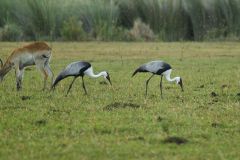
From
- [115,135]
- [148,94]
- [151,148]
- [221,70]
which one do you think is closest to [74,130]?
[115,135]

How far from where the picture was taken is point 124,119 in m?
9.38

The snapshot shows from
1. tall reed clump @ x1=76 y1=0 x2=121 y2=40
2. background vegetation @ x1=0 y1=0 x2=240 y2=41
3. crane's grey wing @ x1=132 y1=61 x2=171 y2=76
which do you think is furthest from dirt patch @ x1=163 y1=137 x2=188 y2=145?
tall reed clump @ x1=76 y1=0 x2=121 y2=40

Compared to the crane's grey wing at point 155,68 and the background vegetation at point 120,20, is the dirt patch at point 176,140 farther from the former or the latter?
the background vegetation at point 120,20

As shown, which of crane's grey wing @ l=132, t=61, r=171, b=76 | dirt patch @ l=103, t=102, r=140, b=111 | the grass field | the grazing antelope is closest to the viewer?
the grass field

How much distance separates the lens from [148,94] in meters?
12.3

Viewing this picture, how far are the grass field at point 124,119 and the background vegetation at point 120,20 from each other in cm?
1125

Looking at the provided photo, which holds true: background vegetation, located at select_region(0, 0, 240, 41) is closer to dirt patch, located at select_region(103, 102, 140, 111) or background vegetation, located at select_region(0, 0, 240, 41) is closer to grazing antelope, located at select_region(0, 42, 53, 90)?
grazing antelope, located at select_region(0, 42, 53, 90)

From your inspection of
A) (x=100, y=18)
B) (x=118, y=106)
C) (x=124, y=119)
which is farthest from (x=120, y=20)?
(x=124, y=119)

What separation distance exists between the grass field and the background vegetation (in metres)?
11.3

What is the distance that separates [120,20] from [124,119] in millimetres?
20543

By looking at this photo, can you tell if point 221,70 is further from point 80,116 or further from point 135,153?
point 135,153

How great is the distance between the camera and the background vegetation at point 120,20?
27828 millimetres

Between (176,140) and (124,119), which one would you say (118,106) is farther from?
(176,140)

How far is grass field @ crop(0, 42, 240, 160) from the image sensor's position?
296 inches
